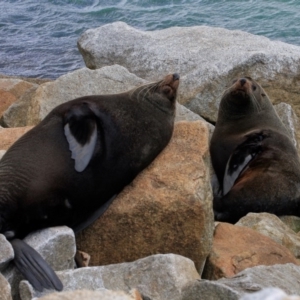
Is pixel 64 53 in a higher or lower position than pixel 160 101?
lower

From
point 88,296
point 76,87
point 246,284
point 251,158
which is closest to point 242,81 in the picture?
point 251,158

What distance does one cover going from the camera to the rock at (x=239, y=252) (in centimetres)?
481

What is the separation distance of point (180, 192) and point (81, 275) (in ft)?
4.20

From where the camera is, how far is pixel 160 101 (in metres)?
5.80

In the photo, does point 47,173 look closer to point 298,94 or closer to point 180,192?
point 180,192

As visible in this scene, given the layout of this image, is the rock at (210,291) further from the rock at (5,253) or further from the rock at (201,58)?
the rock at (201,58)

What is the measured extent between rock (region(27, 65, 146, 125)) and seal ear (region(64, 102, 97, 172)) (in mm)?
1566

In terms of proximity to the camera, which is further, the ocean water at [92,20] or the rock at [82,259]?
the ocean water at [92,20]

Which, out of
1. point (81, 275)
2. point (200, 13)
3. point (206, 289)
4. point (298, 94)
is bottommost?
point (200, 13)

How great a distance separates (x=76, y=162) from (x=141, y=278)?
129 cm

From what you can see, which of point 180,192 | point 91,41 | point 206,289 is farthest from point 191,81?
point 206,289

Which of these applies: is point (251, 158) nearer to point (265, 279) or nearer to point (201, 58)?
point (201, 58)

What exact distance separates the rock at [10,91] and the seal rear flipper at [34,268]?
4.62m

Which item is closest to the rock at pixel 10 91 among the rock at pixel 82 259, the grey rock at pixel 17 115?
the grey rock at pixel 17 115
